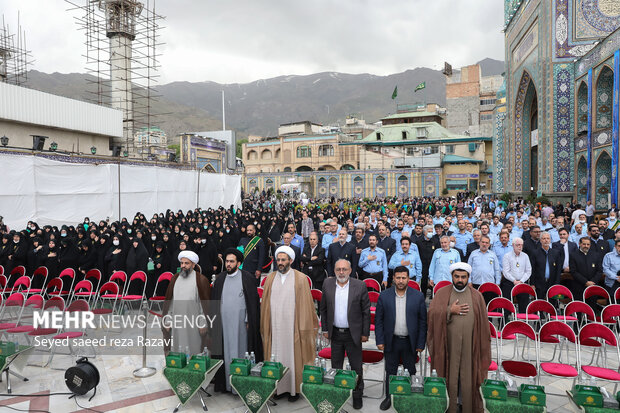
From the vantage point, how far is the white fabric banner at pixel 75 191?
14.4m

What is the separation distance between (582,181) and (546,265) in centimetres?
1496

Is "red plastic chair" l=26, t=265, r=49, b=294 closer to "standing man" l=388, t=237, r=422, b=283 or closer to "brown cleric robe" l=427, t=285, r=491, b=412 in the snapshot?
"standing man" l=388, t=237, r=422, b=283

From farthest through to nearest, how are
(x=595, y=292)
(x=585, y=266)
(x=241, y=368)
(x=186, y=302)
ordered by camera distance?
(x=585, y=266), (x=595, y=292), (x=186, y=302), (x=241, y=368)

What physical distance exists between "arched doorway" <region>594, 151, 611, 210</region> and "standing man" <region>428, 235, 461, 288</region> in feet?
48.1

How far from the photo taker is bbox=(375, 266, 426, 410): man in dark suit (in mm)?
4148

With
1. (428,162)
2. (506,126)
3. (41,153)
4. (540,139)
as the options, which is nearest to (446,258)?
(41,153)

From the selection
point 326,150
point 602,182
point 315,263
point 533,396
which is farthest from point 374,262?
point 326,150

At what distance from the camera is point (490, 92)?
54.6m

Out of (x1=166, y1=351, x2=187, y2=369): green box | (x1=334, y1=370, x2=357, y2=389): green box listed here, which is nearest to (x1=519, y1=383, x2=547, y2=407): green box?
(x1=334, y1=370, x2=357, y2=389): green box

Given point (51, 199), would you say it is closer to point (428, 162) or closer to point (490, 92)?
point (428, 162)

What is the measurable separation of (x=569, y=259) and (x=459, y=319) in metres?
4.15

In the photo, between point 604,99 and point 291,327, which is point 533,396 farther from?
point 604,99

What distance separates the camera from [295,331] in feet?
14.9

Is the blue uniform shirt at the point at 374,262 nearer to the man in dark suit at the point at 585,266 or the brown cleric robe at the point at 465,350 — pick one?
the man in dark suit at the point at 585,266
